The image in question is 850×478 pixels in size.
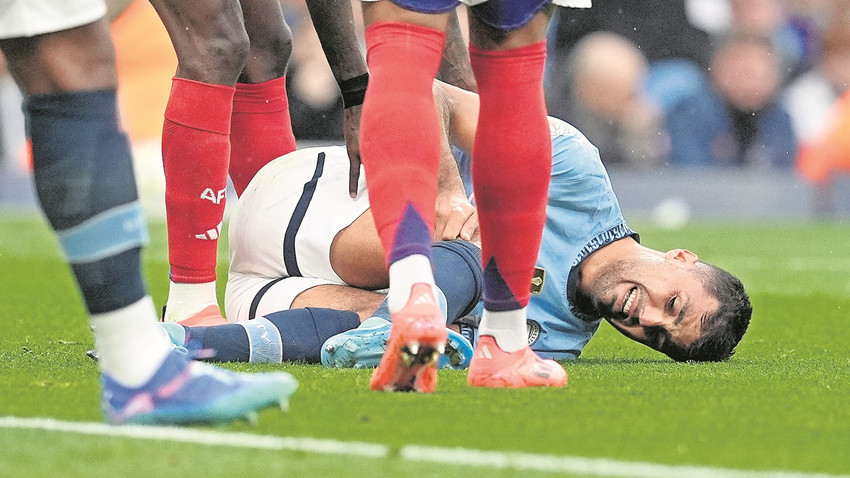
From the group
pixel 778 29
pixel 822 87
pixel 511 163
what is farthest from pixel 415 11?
pixel 822 87

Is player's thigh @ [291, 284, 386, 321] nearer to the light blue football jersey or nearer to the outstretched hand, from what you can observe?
the outstretched hand

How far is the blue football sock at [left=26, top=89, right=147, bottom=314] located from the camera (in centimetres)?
226

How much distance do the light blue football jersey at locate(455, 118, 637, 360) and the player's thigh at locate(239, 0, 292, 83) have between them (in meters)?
Result: 0.87

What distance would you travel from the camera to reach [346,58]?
151 inches

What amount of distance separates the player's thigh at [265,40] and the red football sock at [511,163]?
4.47 feet

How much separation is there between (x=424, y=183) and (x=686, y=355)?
1349mm

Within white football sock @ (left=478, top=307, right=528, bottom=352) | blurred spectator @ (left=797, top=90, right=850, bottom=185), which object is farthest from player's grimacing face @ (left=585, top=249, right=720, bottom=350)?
blurred spectator @ (left=797, top=90, right=850, bottom=185)

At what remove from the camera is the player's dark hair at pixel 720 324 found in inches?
147

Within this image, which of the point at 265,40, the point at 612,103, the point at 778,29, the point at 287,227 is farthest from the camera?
the point at 778,29

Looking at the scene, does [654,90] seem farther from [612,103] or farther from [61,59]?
[61,59]

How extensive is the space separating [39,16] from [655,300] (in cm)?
199

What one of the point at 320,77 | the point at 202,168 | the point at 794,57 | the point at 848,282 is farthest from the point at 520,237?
the point at 794,57

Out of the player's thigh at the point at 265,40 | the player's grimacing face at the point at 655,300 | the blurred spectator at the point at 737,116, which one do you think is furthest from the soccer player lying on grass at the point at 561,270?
the blurred spectator at the point at 737,116

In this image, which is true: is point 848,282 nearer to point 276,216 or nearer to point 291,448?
point 276,216
